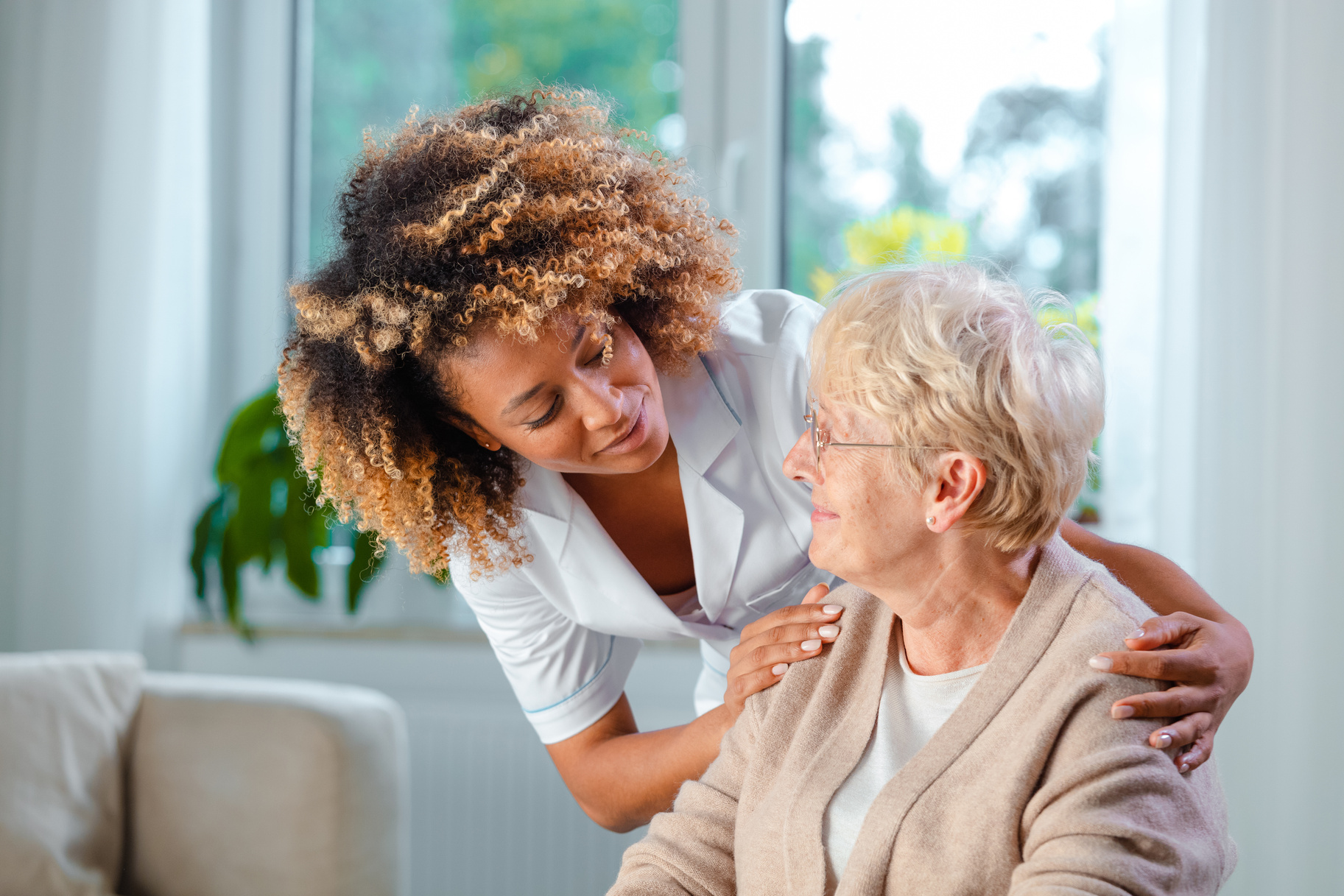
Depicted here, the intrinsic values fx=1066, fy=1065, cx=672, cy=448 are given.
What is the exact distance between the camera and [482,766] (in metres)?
2.54

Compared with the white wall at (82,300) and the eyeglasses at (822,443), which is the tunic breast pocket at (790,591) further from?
the white wall at (82,300)

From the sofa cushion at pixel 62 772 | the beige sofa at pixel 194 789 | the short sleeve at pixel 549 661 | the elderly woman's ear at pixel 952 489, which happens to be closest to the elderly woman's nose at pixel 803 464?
the elderly woman's ear at pixel 952 489

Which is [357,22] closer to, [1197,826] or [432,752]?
[432,752]

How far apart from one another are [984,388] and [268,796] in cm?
145

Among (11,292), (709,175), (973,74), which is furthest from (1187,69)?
(11,292)

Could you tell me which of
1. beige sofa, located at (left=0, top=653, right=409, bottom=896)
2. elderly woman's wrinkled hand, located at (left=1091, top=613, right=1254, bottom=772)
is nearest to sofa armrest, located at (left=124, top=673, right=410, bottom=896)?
beige sofa, located at (left=0, top=653, right=409, bottom=896)

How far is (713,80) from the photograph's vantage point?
2.71m

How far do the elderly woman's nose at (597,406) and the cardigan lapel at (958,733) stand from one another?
47 centimetres

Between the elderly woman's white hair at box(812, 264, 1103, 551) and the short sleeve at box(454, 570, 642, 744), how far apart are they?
0.63 m

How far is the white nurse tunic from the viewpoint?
140 centimetres

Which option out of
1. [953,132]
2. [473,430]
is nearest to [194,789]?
[473,430]

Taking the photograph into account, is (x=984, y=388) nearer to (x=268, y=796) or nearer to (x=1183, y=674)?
(x=1183, y=674)

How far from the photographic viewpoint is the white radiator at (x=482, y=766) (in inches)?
97.9

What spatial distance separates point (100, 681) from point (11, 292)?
1277 millimetres
